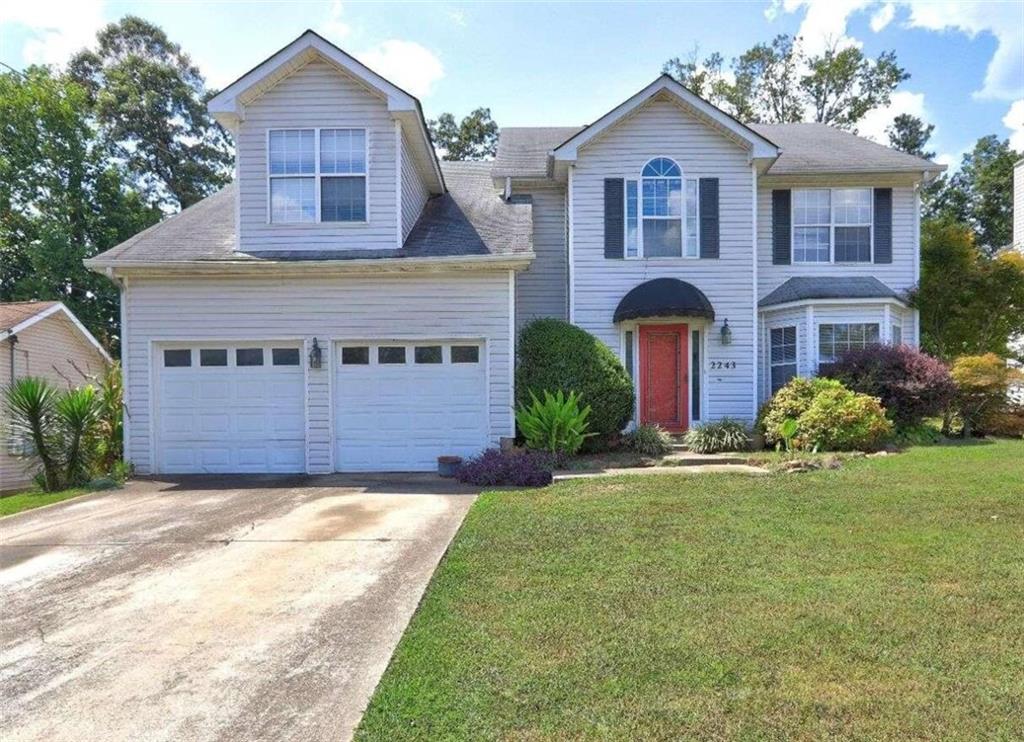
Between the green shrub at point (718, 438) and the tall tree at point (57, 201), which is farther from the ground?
the tall tree at point (57, 201)

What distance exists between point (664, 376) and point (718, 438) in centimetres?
210

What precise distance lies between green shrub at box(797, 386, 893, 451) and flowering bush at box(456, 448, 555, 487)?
4602 millimetres

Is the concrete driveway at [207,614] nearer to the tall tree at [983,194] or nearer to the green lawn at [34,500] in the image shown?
the green lawn at [34,500]

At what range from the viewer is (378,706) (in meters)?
2.97

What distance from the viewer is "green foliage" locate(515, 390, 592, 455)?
10102 millimetres

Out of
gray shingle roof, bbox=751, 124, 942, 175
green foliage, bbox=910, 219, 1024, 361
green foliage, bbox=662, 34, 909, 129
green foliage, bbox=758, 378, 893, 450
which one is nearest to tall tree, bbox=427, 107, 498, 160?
green foliage, bbox=662, 34, 909, 129

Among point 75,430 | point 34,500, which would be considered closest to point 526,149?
point 75,430

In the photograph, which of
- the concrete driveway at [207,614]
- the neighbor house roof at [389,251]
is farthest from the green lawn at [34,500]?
the neighbor house roof at [389,251]

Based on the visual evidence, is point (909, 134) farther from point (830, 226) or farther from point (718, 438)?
point (718, 438)

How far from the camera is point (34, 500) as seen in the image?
29.9ft

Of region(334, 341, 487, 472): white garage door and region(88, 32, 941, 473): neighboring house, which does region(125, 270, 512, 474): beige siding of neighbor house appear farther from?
region(334, 341, 487, 472): white garage door

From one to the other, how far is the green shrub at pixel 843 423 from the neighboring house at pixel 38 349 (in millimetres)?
15821

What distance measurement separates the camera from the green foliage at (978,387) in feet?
38.9

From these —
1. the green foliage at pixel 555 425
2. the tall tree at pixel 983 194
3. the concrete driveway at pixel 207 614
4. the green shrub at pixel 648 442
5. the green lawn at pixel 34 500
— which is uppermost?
the tall tree at pixel 983 194
